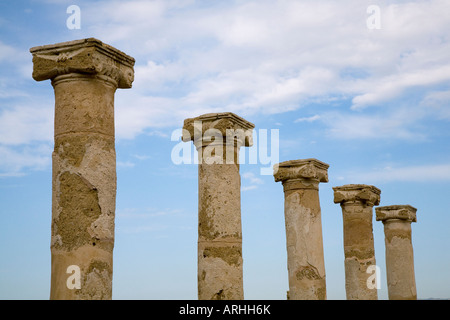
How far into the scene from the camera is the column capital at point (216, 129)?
10.4m

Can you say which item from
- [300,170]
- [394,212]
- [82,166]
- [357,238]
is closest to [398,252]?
[394,212]

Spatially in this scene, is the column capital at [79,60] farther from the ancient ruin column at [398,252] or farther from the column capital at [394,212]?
the ancient ruin column at [398,252]

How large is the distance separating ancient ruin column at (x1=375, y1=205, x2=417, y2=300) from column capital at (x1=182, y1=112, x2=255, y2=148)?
10910mm

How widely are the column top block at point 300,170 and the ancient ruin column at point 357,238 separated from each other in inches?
104

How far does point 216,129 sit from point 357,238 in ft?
25.8

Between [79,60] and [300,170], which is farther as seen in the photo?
[300,170]

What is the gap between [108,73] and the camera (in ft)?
24.4

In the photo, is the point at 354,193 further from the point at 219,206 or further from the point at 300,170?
the point at 219,206

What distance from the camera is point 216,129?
10359mm

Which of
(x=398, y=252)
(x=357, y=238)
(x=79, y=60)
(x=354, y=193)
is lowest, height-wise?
(x=398, y=252)

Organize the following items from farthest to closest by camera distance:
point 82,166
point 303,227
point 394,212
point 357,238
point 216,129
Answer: point 394,212 → point 357,238 → point 303,227 → point 216,129 → point 82,166

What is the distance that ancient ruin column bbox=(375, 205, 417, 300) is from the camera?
19688mm
